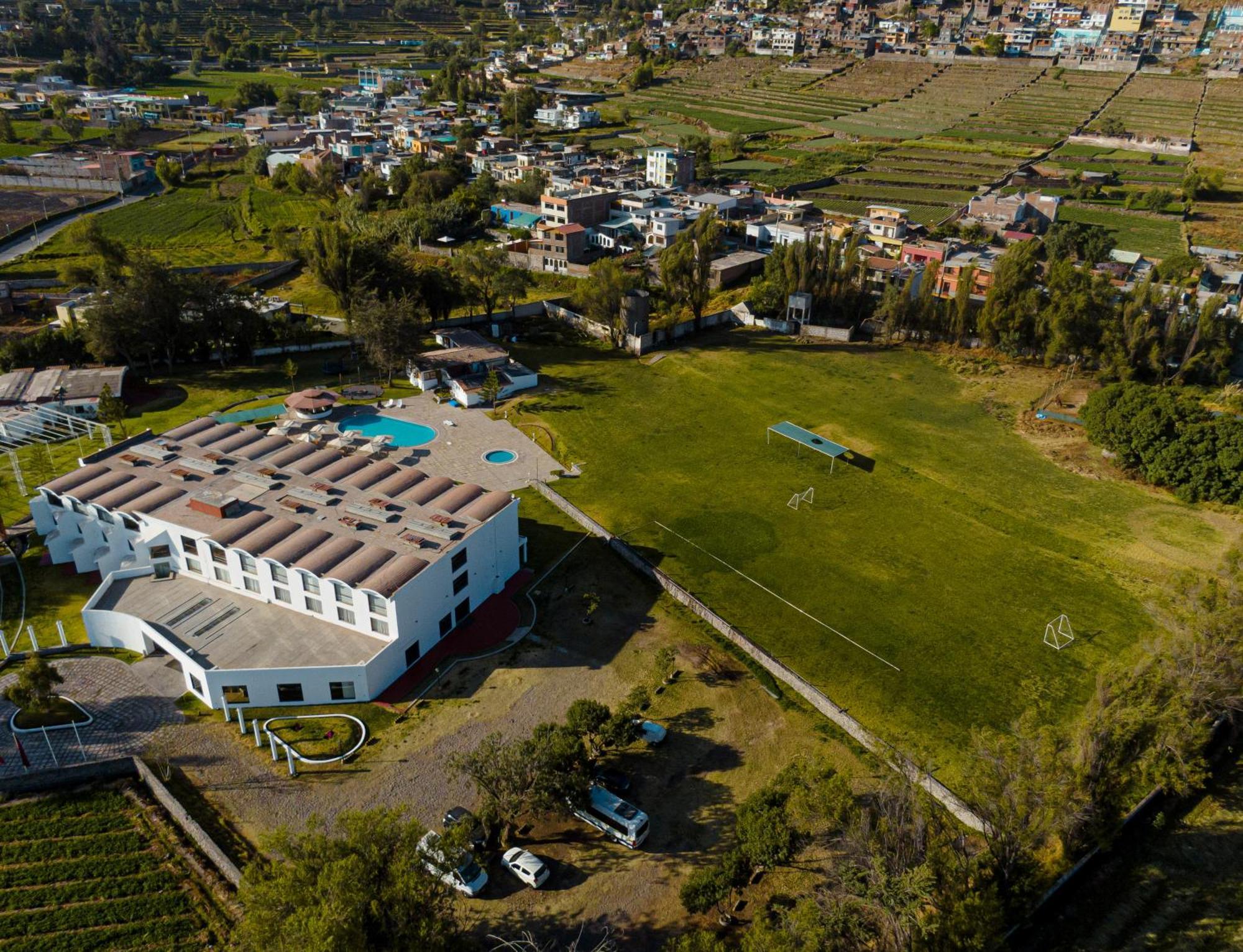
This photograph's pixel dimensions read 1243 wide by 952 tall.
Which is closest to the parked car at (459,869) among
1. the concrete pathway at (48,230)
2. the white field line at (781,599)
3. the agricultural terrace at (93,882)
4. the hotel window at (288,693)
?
the agricultural terrace at (93,882)

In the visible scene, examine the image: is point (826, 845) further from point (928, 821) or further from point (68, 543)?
point (68, 543)

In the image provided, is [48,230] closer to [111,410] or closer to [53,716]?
[111,410]

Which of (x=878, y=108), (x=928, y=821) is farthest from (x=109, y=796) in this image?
(x=878, y=108)

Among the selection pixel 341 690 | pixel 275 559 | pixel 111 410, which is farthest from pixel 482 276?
pixel 341 690

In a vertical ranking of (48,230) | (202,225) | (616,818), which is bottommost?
(616,818)

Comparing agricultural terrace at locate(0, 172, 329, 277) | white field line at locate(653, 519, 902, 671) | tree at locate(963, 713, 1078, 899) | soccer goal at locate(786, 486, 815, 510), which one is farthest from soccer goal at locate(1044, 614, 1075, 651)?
agricultural terrace at locate(0, 172, 329, 277)
